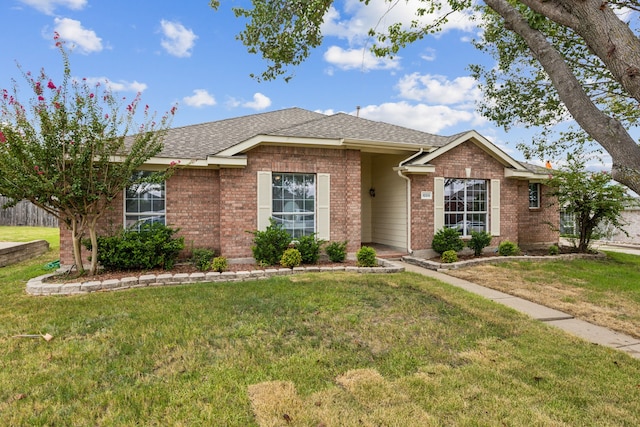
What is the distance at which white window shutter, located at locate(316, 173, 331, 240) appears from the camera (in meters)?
9.49

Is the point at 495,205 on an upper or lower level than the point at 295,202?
lower

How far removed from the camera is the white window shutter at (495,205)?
11188 mm

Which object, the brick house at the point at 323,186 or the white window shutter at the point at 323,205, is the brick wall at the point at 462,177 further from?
the white window shutter at the point at 323,205

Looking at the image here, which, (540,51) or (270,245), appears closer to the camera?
(540,51)

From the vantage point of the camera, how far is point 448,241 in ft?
33.4

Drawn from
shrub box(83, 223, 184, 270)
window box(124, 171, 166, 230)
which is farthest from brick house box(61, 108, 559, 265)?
shrub box(83, 223, 184, 270)

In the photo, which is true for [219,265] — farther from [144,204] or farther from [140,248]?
[144,204]

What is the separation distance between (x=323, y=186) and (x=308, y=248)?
186 cm

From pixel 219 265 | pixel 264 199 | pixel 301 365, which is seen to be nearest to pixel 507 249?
pixel 264 199

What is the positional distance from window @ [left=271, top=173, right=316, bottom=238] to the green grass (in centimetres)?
386

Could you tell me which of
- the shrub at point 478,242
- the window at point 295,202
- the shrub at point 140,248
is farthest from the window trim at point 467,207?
the shrub at point 140,248

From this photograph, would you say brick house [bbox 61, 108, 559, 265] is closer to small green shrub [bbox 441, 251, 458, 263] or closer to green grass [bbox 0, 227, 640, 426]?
small green shrub [bbox 441, 251, 458, 263]

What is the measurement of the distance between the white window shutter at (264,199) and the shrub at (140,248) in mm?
2064

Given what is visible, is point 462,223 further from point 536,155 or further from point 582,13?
point 582,13
